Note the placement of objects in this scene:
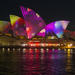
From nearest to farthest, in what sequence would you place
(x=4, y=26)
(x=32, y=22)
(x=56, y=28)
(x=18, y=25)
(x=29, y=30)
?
1. (x=32, y=22)
2. (x=29, y=30)
3. (x=18, y=25)
4. (x=56, y=28)
5. (x=4, y=26)

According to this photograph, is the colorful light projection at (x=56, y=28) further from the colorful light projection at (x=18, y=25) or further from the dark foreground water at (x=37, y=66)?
the dark foreground water at (x=37, y=66)

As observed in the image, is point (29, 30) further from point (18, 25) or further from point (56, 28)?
point (56, 28)

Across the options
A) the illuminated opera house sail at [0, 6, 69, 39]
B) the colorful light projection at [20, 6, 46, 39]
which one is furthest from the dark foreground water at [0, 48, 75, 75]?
the illuminated opera house sail at [0, 6, 69, 39]

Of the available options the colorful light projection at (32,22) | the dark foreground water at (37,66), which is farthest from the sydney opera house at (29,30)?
the dark foreground water at (37,66)

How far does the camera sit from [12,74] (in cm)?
1348

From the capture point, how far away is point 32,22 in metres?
68.2

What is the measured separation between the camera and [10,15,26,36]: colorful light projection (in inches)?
2798

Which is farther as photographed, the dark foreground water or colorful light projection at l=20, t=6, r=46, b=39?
colorful light projection at l=20, t=6, r=46, b=39

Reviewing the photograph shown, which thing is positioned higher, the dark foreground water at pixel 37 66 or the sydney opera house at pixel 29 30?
the sydney opera house at pixel 29 30

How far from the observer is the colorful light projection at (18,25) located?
71062mm

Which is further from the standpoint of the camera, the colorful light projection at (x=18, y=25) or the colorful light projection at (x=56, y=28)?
the colorful light projection at (x=56, y=28)

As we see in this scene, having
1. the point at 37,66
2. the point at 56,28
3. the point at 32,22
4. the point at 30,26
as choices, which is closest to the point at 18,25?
the point at 30,26

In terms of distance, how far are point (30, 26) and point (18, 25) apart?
559 cm

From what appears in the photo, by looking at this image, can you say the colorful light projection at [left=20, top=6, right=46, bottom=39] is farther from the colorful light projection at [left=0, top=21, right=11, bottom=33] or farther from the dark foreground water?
the dark foreground water
